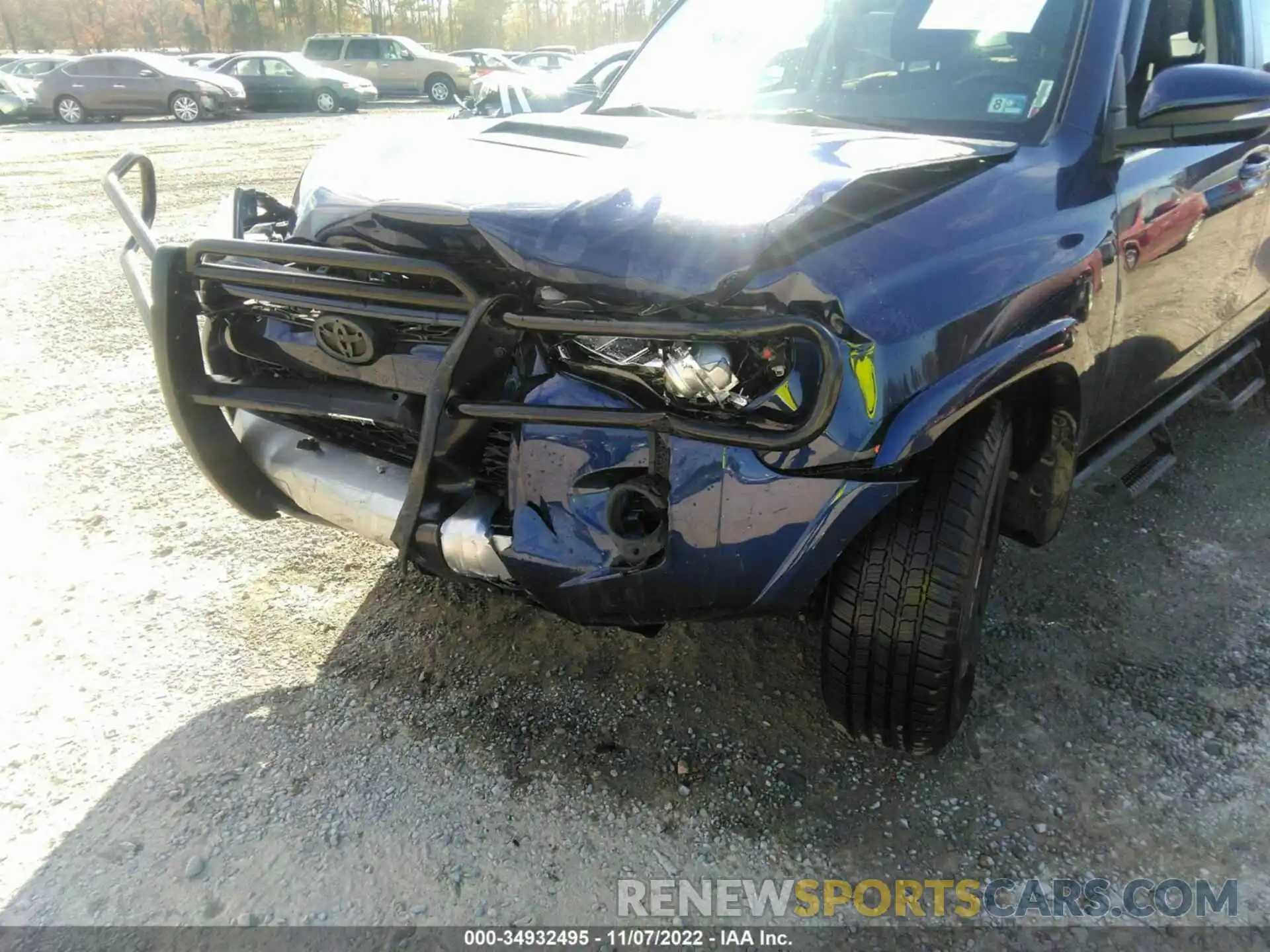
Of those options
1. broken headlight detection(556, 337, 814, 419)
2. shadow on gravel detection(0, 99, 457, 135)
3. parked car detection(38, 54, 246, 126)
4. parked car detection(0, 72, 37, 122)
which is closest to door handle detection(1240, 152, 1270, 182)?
broken headlight detection(556, 337, 814, 419)

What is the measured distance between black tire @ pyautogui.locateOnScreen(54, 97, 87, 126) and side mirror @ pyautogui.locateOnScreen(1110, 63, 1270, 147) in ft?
69.2

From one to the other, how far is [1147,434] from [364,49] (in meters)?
25.5

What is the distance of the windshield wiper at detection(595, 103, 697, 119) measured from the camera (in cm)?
285

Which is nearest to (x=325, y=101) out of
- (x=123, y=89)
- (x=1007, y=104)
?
(x=123, y=89)

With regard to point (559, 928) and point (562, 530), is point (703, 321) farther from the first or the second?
point (559, 928)

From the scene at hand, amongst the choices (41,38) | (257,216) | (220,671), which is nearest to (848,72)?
(257,216)

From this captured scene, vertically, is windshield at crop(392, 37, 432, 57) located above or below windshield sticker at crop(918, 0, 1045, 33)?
above

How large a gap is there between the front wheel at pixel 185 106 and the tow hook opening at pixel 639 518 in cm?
2032

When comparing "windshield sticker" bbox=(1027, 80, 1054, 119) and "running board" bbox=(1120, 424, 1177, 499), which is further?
"running board" bbox=(1120, 424, 1177, 499)

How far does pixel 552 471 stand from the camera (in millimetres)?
1808

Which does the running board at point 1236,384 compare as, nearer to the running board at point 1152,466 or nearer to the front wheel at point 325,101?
the running board at point 1152,466

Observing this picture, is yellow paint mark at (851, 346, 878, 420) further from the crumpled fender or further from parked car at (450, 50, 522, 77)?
parked car at (450, 50, 522, 77)

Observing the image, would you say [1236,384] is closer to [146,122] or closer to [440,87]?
[146,122]

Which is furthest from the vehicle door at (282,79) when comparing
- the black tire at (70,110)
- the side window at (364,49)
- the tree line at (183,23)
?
the tree line at (183,23)
